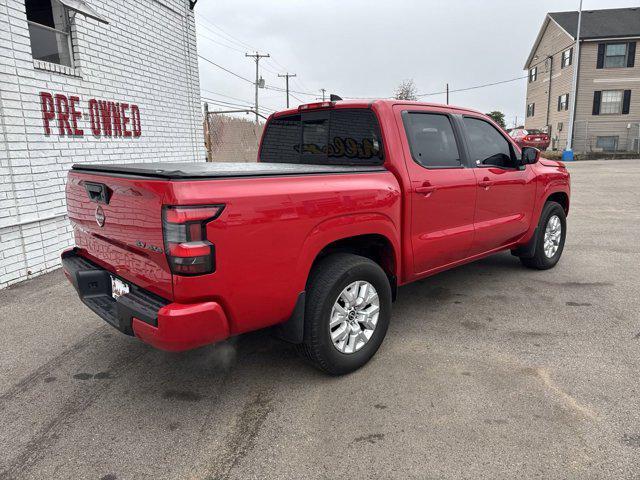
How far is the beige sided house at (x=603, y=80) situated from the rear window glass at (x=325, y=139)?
101 ft

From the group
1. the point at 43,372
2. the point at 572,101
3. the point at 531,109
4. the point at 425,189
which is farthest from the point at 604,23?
the point at 43,372

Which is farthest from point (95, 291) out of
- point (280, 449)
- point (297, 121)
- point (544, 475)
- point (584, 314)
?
point (584, 314)

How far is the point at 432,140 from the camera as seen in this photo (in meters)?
3.81

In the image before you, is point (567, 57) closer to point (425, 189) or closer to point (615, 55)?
point (615, 55)

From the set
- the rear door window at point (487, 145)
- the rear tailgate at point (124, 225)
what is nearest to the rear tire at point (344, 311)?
the rear tailgate at point (124, 225)

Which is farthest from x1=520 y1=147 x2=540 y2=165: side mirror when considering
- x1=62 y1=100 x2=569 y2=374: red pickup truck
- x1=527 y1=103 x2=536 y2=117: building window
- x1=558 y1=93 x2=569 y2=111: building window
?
x1=527 y1=103 x2=536 y2=117: building window

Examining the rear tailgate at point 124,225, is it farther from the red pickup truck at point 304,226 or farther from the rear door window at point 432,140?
the rear door window at point 432,140

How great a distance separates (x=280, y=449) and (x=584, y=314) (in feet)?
10.3

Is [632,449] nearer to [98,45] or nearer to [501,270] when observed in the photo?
[501,270]

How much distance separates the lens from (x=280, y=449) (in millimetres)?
2434

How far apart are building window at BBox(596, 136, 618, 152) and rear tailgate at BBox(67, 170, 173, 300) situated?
112ft

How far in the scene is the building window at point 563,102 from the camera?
30391 mm

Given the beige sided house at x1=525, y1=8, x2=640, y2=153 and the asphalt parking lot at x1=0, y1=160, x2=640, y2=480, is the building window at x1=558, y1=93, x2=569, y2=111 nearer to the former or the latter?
the beige sided house at x1=525, y1=8, x2=640, y2=153

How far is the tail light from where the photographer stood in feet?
7.29
